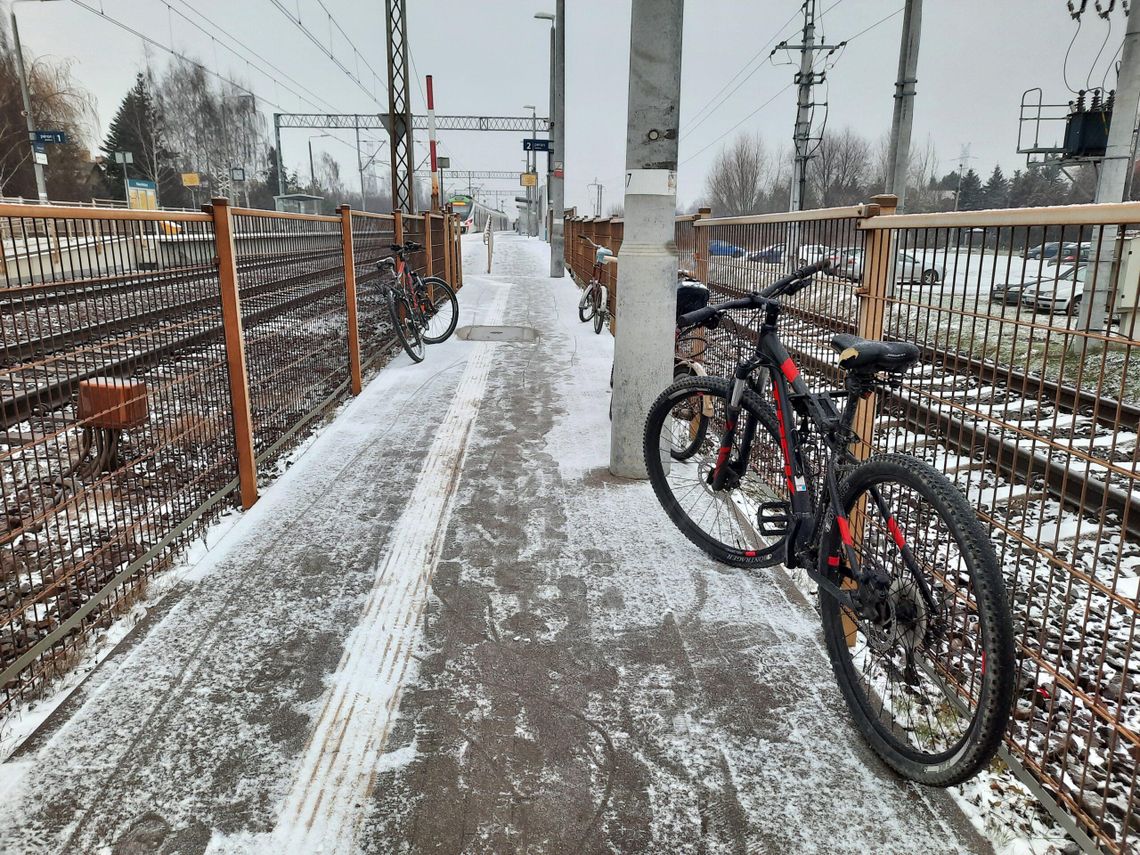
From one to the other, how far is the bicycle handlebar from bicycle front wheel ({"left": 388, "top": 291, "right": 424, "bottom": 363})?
5.46 meters

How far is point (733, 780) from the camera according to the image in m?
2.45

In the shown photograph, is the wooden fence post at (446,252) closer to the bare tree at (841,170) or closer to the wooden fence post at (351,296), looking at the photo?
the wooden fence post at (351,296)

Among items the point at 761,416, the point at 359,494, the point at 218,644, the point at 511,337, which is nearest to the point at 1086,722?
the point at 761,416

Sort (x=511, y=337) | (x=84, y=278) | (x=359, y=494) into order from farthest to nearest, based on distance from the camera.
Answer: (x=511, y=337), (x=359, y=494), (x=84, y=278)

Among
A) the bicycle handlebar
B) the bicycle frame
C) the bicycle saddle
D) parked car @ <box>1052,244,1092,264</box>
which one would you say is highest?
parked car @ <box>1052,244,1092,264</box>

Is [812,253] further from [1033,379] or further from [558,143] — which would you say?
[558,143]

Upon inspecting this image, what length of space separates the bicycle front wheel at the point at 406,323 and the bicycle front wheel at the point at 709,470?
4608mm

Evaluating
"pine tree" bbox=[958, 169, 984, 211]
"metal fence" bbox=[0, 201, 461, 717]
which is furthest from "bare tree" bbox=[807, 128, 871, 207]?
"metal fence" bbox=[0, 201, 461, 717]

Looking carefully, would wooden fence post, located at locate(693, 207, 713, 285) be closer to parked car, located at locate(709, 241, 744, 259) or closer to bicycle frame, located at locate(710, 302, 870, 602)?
parked car, located at locate(709, 241, 744, 259)

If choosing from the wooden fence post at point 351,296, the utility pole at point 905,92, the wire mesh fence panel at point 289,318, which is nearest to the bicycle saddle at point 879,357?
the wire mesh fence panel at point 289,318

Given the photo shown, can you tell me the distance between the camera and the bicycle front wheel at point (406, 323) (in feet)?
28.2

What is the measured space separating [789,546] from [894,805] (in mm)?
1023

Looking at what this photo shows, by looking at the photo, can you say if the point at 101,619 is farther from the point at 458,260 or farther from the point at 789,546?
the point at 458,260

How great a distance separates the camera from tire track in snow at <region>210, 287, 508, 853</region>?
222cm
